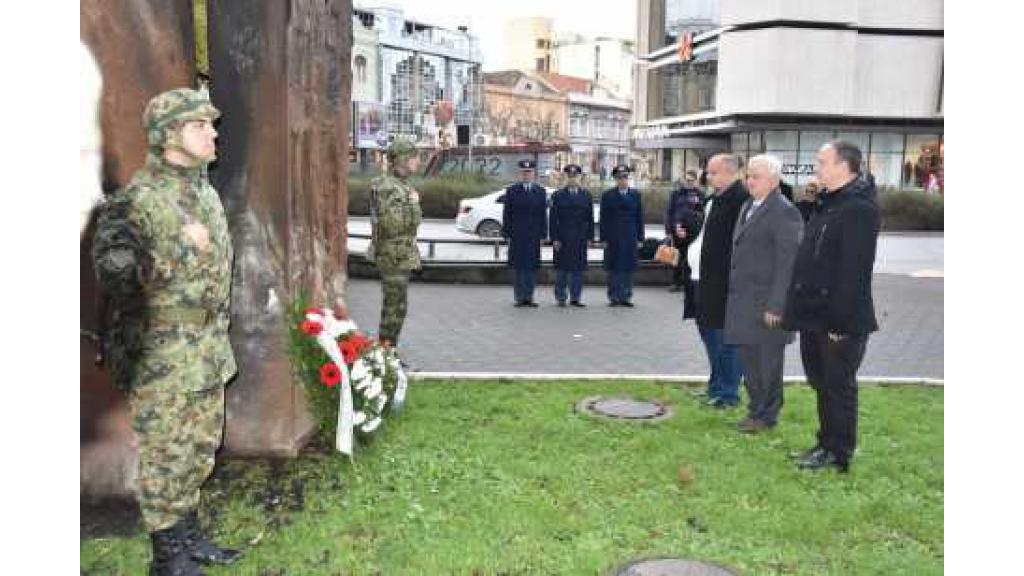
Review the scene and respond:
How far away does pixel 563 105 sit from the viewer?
10425cm

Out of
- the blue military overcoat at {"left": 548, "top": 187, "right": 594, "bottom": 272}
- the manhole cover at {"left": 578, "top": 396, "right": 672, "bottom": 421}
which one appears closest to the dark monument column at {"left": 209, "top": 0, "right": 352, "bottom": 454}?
the manhole cover at {"left": 578, "top": 396, "right": 672, "bottom": 421}

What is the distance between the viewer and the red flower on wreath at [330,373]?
5035 mm

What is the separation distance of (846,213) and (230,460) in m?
3.79

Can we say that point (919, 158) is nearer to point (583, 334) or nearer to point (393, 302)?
point (583, 334)

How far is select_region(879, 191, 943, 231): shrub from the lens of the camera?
26375mm

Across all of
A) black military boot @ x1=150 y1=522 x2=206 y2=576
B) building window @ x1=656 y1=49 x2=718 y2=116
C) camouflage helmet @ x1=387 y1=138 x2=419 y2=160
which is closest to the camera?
black military boot @ x1=150 y1=522 x2=206 y2=576

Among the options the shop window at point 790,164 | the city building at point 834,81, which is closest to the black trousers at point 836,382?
the city building at point 834,81

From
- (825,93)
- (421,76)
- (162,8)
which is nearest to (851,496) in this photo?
(162,8)

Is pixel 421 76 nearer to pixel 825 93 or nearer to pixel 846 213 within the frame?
pixel 825 93

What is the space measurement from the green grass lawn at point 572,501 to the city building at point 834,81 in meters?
38.4

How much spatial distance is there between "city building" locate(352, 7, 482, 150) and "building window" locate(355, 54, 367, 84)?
0.08 m

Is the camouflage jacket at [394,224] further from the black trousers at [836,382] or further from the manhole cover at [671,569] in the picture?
the manhole cover at [671,569]

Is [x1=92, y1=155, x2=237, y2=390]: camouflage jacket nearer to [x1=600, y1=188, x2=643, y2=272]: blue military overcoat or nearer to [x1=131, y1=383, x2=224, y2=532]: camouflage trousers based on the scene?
[x1=131, y1=383, x2=224, y2=532]: camouflage trousers

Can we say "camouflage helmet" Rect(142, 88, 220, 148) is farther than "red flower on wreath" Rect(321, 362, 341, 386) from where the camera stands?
No
